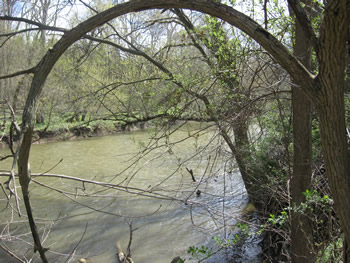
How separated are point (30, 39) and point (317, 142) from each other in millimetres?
18663

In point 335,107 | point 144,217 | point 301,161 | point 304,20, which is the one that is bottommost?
point 144,217

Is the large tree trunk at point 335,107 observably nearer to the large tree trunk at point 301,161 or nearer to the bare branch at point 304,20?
the bare branch at point 304,20

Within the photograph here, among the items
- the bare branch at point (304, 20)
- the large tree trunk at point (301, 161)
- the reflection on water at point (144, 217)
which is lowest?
the reflection on water at point (144, 217)

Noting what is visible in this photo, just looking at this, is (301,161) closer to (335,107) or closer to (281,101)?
(281,101)

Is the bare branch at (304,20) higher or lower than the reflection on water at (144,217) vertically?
higher

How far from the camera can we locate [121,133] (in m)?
21.1

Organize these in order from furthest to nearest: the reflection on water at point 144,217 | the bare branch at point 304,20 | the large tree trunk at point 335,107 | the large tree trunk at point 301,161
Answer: the reflection on water at point 144,217, the large tree trunk at point 301,161, the bare branch at point 304,20, the large tree trunk at point 335,107

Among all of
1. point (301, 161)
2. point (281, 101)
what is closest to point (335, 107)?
point (301, 161)

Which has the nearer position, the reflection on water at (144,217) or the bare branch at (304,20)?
the bare branch at (304,20)

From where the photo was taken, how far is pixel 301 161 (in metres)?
3.44

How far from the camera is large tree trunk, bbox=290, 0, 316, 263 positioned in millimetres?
3385

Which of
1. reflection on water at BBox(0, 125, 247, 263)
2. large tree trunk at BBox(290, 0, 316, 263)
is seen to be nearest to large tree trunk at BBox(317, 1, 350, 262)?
large tree trunk at BBox(290, 0, 316, 263)

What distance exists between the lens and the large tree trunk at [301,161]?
11.1 ft

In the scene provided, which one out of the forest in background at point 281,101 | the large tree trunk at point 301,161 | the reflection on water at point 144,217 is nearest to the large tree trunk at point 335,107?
the forest in background at point 281,101
